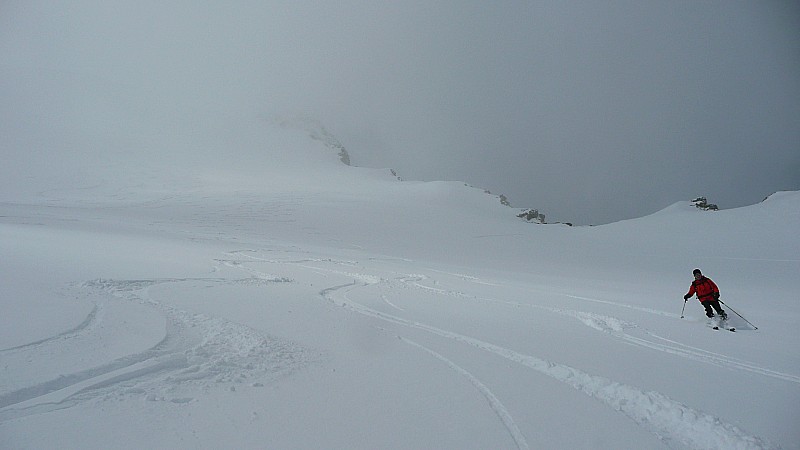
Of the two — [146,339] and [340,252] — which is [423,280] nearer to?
[340,252]

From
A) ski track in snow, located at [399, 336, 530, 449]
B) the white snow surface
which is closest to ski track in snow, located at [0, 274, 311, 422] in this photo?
the white snow surface

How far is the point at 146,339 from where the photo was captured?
5.56 metres

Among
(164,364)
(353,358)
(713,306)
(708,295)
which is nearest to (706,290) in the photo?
(708,295)

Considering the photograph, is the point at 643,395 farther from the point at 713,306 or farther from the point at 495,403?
the point at 713,306

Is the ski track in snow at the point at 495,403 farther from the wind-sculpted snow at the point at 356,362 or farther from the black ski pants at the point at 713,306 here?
A: the black ski pants at the point at 713,306

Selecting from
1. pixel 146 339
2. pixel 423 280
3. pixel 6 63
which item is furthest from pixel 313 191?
pixel 6 63

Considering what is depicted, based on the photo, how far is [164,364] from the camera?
4.79 m

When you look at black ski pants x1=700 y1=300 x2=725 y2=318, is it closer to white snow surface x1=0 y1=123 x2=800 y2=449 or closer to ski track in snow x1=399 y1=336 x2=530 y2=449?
white snow surface x1=0 y1=123 x2=800 y2=449

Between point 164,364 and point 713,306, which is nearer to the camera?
point 164,364

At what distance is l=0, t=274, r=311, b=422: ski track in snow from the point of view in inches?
152

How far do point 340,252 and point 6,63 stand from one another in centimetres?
11533

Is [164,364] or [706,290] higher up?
[706,290]

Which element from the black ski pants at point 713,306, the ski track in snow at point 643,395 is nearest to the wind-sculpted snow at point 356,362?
the ski track in snow at point 643,395

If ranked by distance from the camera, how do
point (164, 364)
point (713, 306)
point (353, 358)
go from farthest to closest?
point (713, 306)
point (353, 358)
point (164, 364)
